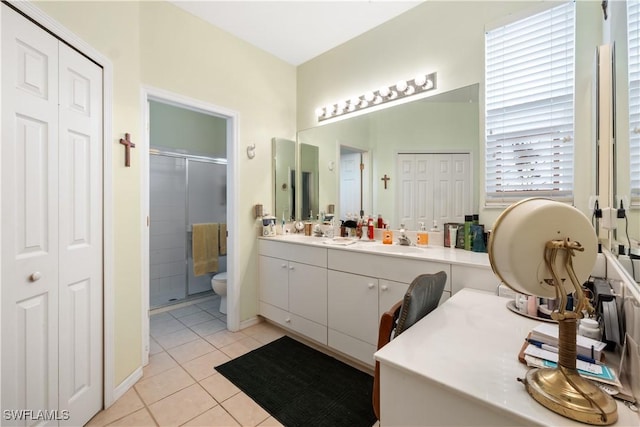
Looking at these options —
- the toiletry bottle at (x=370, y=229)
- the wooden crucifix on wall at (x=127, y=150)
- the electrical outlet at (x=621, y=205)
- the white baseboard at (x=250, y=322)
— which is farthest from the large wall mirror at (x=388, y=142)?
the wooden crucifix on wall at (x=127, y=150)

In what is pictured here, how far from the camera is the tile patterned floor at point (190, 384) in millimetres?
1592

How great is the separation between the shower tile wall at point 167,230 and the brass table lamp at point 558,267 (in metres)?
3.59

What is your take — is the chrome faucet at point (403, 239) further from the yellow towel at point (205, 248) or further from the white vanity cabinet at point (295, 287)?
the yellow towel at point (205, 248)

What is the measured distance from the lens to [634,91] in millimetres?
858

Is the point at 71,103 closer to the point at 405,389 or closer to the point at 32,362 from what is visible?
the point at 32,362

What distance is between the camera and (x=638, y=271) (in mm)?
819

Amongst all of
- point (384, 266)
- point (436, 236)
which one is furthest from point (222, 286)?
point (436, 236)

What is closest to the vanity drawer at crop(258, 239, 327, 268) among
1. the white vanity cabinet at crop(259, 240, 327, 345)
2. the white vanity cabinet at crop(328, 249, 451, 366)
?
the white vanity cabinet at crop(259, 240, 327, 345)

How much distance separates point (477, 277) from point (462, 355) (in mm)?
798

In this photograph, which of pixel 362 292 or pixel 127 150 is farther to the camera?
pixel 362 292

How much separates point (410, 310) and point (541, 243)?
1.68 ft

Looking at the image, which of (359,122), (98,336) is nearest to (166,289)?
(98,336)

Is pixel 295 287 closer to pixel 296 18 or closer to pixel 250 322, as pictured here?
pixel 250 322

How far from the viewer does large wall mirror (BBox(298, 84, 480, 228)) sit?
202cm
